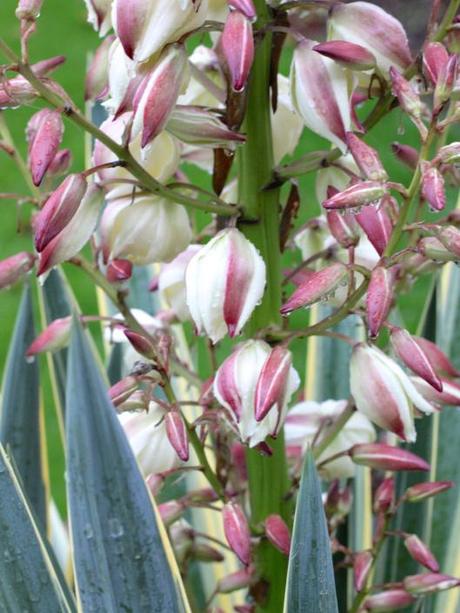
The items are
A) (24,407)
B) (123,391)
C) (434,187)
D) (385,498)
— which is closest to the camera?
(434,187)

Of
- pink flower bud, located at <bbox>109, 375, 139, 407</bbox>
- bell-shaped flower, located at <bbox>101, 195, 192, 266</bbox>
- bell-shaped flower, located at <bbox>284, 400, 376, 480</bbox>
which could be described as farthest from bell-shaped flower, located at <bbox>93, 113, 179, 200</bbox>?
bell-shaped flower, located at <bbox>284, 400, 376, 480</bbox>

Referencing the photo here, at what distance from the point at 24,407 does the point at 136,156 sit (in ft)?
1.01

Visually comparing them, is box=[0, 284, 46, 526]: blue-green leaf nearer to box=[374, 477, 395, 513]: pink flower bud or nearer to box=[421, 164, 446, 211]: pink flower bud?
box=[374, 477, 395, 513]: pink flower bud

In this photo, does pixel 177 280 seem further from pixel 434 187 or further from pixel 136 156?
pixel 434 187

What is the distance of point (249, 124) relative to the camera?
62 centimetres

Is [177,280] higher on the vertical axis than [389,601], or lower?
higher

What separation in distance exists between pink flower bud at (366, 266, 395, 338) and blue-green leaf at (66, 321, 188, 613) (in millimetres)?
133

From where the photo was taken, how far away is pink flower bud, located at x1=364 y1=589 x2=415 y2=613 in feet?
2.28

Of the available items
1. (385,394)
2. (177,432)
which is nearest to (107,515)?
(177,432)

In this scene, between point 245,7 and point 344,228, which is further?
point 344,228

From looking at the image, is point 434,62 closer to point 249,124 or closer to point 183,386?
point 249,124

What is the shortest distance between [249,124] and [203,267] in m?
0.11

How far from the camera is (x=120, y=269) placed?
2.15ft

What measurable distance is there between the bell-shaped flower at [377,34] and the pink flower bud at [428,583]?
32cm
